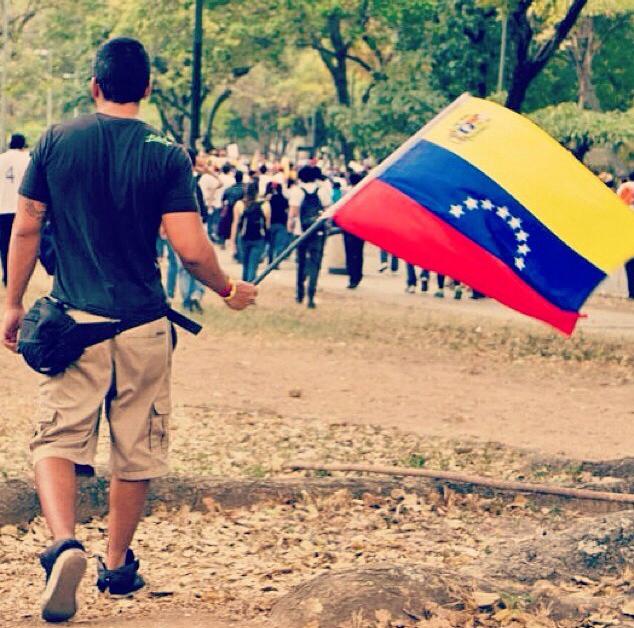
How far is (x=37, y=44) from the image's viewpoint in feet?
171

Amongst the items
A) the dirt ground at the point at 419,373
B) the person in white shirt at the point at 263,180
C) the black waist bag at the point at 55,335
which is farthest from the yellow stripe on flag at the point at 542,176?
the person in white shirt at the point at 263,180

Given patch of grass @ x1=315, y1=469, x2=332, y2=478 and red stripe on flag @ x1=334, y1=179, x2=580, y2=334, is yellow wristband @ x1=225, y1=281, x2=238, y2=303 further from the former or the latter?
patch of grass @ x1=315, y1=469, x2=332, y2=478

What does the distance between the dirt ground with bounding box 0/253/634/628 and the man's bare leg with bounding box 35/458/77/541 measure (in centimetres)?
35

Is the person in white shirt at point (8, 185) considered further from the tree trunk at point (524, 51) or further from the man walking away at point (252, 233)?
the tree trunk at point (524, 51)

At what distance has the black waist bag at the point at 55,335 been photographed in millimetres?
5266

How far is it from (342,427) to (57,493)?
5.10 meters

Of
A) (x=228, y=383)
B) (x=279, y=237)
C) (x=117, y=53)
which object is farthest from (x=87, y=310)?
(x=279, y=237)

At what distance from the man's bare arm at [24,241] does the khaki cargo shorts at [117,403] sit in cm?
22

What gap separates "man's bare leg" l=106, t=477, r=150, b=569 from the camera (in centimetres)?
556

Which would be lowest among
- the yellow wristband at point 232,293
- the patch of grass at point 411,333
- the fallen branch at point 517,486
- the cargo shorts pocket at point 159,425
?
the patch of grass at point 411,333

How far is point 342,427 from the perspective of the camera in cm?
1028

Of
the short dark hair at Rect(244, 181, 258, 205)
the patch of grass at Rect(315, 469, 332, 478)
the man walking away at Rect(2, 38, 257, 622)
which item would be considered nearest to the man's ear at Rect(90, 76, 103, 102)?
the man walking away at Rect(2, 38, 257, 622)

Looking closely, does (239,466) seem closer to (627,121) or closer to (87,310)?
(87,310)

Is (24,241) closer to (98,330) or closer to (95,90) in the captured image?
(98,330)
